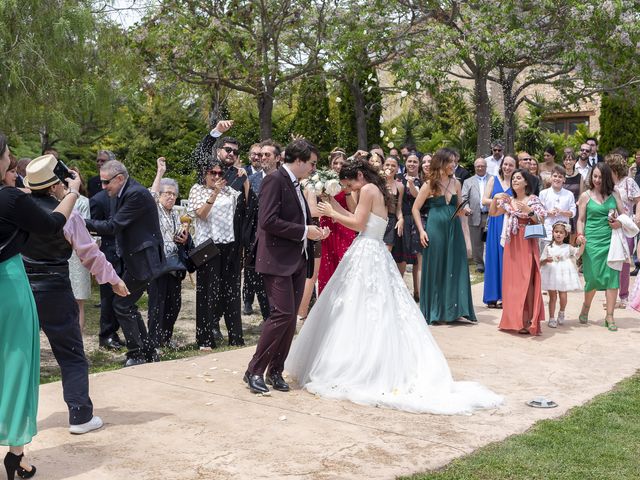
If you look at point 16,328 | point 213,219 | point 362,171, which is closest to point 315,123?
point 213,219

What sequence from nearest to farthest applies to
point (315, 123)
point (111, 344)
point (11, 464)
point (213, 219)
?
point (11, 464) → point (213, 219) → point (111, 344) → point (315, 123)

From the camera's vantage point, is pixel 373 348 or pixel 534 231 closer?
pixel 373 348

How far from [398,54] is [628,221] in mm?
11700

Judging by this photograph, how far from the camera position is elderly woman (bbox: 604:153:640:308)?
35.6 ft

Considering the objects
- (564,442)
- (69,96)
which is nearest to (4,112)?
(69,96)

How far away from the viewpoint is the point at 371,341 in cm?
710

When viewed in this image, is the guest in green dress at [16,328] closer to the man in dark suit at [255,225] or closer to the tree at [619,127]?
the man in dark suit at [255,225]

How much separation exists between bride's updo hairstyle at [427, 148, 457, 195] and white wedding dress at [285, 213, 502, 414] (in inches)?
101

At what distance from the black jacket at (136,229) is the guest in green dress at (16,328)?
2.72 metres

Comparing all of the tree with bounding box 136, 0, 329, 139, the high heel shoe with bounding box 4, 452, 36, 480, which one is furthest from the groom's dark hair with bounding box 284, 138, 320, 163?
the tree with bounding box 136, 0, 329, 139

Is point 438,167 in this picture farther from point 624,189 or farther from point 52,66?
point 52,66

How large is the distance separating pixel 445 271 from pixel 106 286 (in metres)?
3.85

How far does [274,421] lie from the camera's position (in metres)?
6.17

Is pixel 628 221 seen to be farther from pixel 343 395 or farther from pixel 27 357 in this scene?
pixel 27 357
